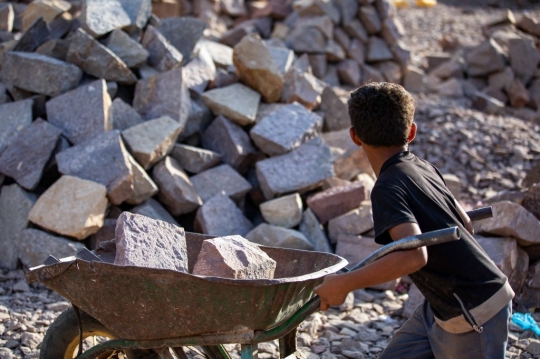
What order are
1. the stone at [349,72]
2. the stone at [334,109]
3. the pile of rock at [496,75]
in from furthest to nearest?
the pile of rock at [496,75] < the stone at [349,72] < the stone at [334,109]

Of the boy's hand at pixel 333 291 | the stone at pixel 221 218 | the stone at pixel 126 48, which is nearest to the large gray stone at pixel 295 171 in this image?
the stone at pixel 221 218

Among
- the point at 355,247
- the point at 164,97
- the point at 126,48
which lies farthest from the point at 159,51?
the point at 355,247

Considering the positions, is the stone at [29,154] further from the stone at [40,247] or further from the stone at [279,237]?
the stone at [279,237]

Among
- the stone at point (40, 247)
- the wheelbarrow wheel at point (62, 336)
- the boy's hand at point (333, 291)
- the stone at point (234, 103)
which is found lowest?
the stone at point (40, 247)

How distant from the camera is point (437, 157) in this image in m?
7.40

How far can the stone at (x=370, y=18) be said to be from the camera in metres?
9.73

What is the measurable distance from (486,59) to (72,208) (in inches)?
313

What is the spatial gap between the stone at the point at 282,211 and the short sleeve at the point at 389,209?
302 cm

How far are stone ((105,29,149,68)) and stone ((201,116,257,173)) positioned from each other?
970mm

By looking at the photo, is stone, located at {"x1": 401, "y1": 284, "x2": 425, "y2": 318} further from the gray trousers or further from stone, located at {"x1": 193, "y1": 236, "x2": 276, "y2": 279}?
stone, located at {"x1": 193, "y1": 236, "x2": 276, "y2": 279}

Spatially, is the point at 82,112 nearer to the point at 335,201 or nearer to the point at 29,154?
the point at 29,154

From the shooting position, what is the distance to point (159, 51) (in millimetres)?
6422

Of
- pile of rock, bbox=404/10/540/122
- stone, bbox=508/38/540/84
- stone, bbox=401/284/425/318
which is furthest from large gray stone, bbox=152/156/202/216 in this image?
stone, bbox=508/38/540/84

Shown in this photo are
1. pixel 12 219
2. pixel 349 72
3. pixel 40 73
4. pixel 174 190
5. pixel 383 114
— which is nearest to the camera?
pixel 383 114
